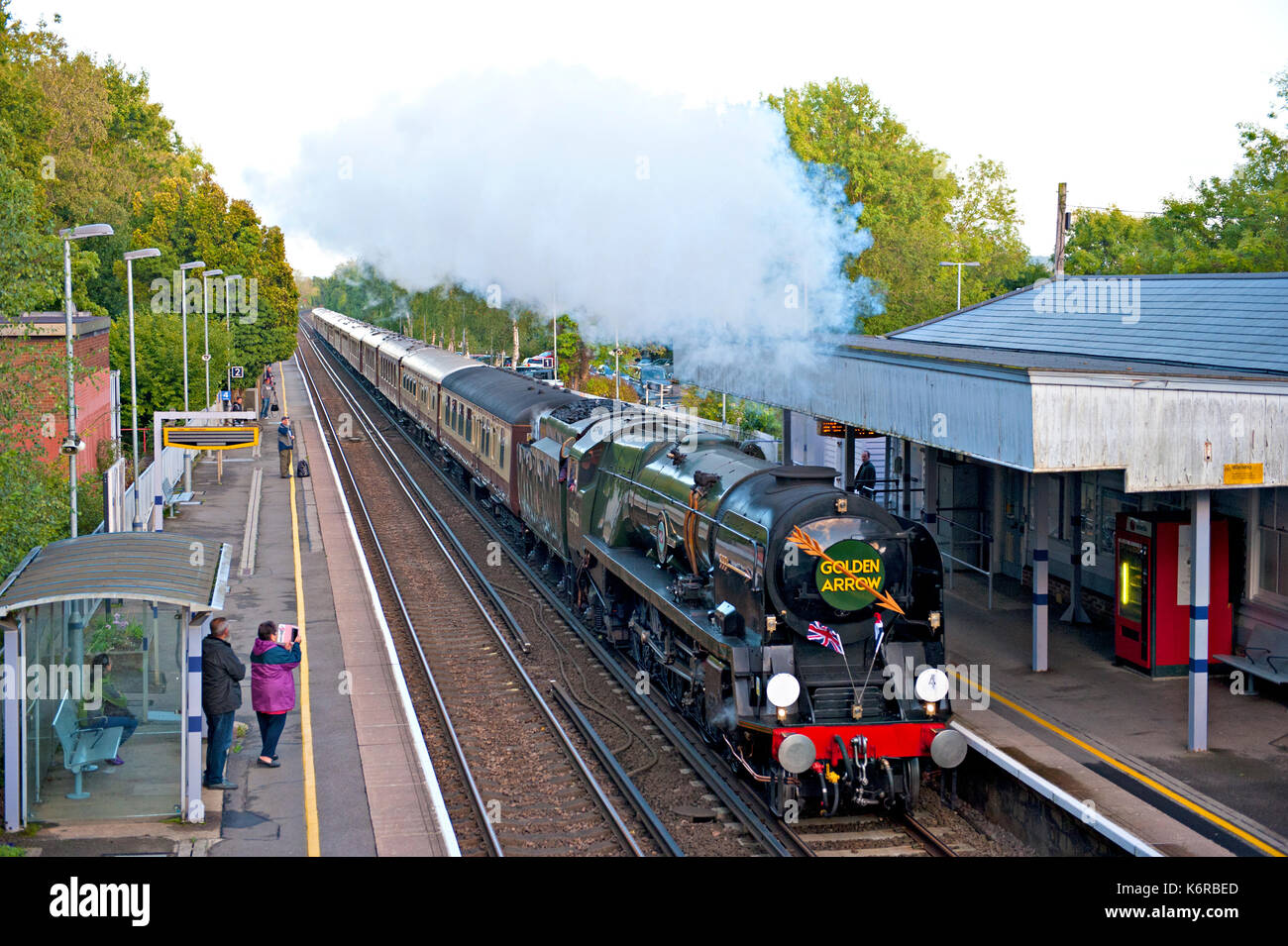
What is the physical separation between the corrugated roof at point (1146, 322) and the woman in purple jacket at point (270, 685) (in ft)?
34.5

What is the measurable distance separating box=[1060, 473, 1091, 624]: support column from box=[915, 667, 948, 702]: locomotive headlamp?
253 inches

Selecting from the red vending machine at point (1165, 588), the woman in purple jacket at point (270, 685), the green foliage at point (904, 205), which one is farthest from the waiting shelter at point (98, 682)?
the green foliage at point (904, 205)

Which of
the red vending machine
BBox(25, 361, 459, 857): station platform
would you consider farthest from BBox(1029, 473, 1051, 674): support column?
BBox(25, 361, 459, 857): station platform

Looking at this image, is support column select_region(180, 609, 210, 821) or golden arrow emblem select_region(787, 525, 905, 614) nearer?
support column select_region(180, 609, 210, 821)

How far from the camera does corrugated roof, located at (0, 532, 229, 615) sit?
8945 mm

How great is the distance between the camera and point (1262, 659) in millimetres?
12883

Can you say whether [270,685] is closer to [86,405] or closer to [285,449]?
[86,405]

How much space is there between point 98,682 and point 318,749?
2.13 m

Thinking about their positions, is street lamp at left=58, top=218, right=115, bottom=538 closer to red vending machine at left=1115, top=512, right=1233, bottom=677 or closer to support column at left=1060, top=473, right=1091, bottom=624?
red vending machine at left=1115, top=512, right=1233, bottom=677

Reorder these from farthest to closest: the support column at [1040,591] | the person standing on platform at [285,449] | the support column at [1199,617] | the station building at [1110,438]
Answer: the person standing on platform at [285,449] → the support column at [1040,591] → the support column at [1199,617] → the station building at [1110,438]

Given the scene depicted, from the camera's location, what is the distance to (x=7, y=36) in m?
47.8

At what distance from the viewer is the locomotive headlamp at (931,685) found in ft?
32.9

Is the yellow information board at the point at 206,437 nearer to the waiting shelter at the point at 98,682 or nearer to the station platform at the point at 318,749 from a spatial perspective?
the station platform at the point at 318,749
